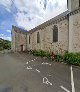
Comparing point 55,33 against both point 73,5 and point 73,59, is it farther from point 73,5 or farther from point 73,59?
point 73,59

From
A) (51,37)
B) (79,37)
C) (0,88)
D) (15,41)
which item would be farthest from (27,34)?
(0,88)

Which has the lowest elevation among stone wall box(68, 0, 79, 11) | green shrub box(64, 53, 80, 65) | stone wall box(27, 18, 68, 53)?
green shrub box(64, 53, 80, 65)

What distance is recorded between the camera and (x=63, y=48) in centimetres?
2270

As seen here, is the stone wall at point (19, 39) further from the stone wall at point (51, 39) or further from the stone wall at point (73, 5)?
the stone wall at point (73, 5)

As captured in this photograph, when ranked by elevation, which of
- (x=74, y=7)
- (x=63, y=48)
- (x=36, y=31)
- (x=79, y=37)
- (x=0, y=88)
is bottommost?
(x=0, y=88)

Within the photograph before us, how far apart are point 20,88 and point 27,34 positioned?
1473 inches

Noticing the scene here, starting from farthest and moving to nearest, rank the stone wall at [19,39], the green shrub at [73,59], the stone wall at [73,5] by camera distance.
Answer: the stone wall at [19,39] < the stone wall at [73,5] < the green shrub at [73,59]

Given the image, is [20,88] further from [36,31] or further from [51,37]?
[36,31]

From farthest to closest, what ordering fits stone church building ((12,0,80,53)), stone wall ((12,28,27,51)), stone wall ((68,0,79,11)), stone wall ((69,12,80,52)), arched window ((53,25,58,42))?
1. stone wall ((12,28,27,51))
2. arched window ((53,25,58,42))
3. stone wall ((68,0,79,11))
4. stone church building ((12,0,80,53))
5. stone wall ((69,12,80,52))

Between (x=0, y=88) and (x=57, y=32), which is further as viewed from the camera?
(x=57, y=32)

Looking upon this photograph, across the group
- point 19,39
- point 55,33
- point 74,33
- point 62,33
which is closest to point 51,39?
point 55,33

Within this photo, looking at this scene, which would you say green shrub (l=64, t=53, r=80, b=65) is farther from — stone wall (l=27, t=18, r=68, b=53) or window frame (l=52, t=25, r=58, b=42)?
window frame (l=52, t=25, r=58, b=42)

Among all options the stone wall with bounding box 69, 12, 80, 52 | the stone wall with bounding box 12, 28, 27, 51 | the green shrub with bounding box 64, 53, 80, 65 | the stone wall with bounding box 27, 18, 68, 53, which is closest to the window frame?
the stone wall with bounding box 27, 18, 68, 53

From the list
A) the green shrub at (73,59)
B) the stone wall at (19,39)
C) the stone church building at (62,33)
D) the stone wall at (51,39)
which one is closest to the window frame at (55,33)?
the stone church building at (62,33)
